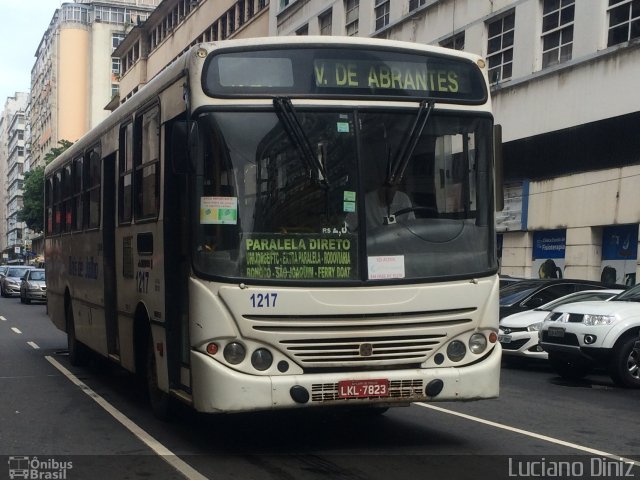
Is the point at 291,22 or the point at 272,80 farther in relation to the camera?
the point at 291,22

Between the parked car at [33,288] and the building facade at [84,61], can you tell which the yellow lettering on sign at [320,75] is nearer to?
the parked car at [33,288]

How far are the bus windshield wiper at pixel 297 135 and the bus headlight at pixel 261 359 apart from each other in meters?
1.36

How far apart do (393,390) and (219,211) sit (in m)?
1.90

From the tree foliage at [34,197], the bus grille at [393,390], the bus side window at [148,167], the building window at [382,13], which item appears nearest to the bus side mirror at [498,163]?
the bus grille at [393,390]

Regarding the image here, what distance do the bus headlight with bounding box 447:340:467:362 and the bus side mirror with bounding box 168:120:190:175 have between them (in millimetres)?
2463

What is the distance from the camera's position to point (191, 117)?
7.60 meters

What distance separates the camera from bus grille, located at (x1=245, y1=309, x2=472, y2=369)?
24.2 ft

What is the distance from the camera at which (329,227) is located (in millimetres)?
7527

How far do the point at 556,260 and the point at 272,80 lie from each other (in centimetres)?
1991

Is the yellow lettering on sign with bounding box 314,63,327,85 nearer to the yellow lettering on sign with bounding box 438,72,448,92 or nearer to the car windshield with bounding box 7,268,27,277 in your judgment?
the yellow lettering on sign with bounding box 438,72,448,92

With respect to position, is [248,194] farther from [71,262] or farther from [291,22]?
[291,22]

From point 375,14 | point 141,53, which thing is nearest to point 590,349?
point 375,14

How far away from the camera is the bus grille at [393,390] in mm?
7348

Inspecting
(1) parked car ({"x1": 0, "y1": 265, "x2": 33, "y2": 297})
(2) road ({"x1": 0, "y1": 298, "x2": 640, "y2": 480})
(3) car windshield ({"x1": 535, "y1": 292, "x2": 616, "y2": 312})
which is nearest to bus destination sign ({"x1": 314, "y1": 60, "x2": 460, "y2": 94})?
(2) road ({"x1": 0, "y1": 298, "x2": 640, "y2": 480})
